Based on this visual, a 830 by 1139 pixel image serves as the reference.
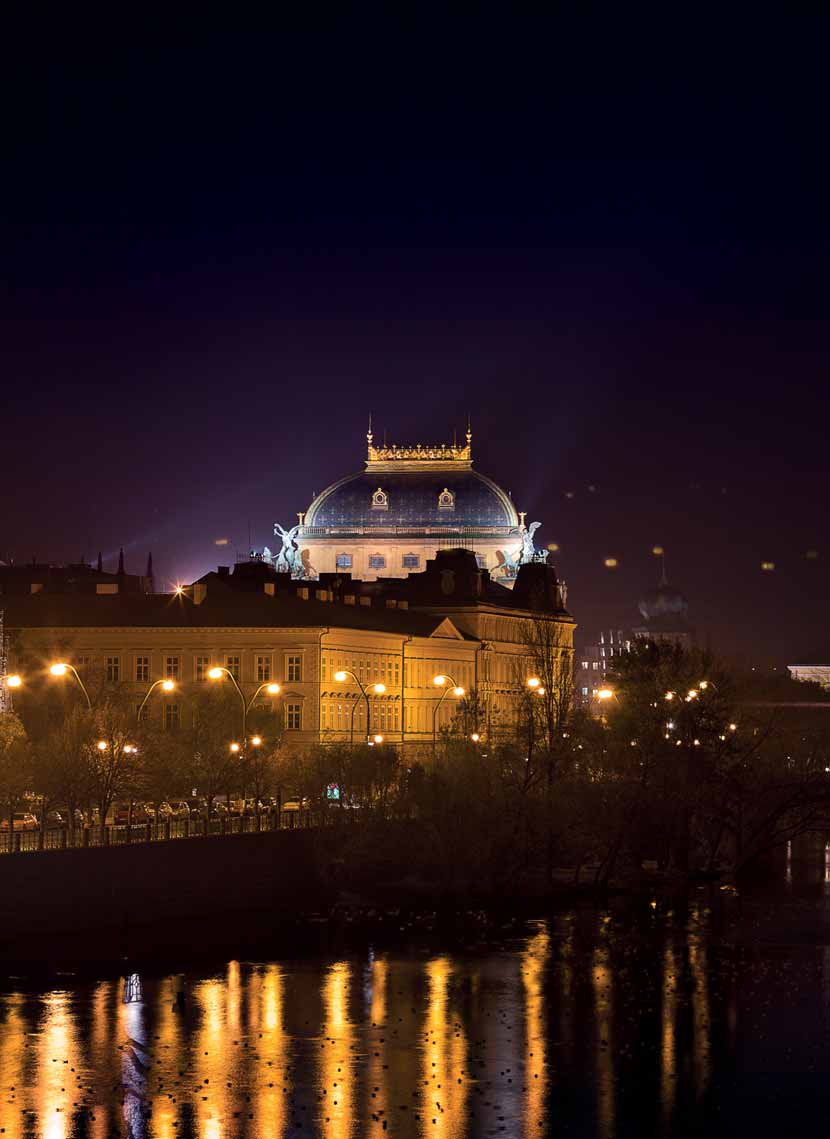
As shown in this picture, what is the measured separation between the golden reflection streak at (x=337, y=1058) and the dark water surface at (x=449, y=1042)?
94 mm

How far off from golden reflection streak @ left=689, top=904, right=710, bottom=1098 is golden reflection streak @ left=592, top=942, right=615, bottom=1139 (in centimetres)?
184

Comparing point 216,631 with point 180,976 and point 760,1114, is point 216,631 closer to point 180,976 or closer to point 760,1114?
point 180,976

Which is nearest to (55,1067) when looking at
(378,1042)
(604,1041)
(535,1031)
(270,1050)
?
(270,1050)

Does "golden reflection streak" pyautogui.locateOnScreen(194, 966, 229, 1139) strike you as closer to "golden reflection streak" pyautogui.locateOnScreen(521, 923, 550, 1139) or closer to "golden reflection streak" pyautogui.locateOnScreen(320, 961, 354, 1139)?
"golden reflection streak" pyautogui.locateOnScreen(320, 961, 354, 1139)

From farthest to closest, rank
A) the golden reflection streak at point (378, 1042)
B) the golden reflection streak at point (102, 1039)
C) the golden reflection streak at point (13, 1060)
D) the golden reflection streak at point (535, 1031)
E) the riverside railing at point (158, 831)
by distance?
the riverside railing at point (158, 831), the golden reflection streak at point (378, 1042), the golden reflection streak at point (535, 1031), the golden reflection streak at point (102, 1039), the golden reflection streak at point (13, 1060)

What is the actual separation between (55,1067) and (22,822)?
32412mm

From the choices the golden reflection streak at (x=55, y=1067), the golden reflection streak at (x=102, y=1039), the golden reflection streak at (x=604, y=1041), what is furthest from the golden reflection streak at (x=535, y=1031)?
the golden reflection streak at (x=55, y=1067)

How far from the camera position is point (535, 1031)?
2370 inches

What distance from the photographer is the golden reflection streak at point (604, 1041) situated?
169 feet

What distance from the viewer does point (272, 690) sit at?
120 metres

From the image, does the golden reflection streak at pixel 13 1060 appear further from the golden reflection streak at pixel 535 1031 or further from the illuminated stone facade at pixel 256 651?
the illuminated stone facade at pixel 256 651

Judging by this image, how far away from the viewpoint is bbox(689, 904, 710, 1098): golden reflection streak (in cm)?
5619

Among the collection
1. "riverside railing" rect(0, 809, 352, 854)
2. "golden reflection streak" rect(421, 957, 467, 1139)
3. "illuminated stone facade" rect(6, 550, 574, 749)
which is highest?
"illuminated stone facade" rect(6, 550, 574, 749)

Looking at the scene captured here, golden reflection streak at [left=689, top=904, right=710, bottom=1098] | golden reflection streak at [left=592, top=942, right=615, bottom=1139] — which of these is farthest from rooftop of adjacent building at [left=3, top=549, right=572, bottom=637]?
golden reflection streak at [left=592, top=942, right=615, bottom=1139]
